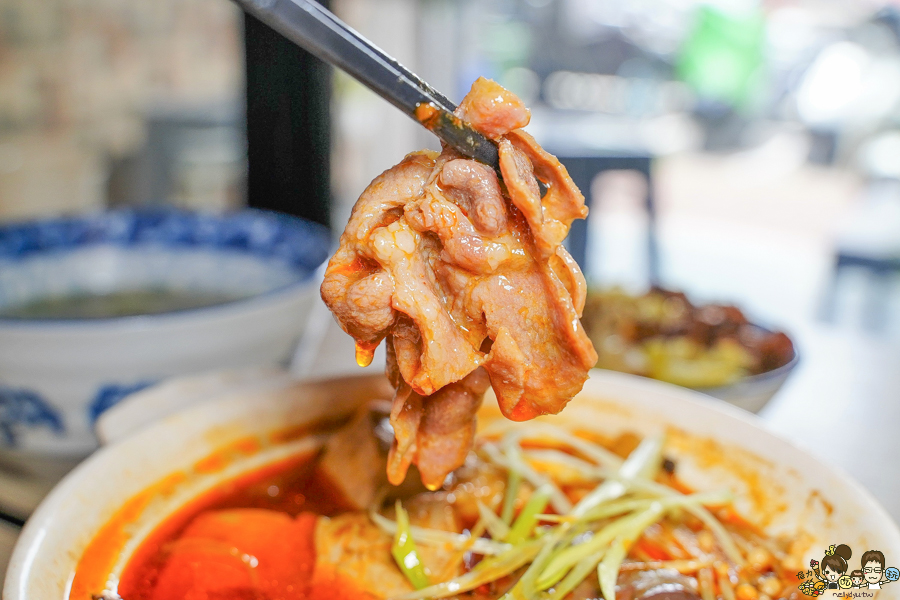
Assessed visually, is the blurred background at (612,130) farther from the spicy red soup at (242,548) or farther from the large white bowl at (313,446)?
the spicy red soup at (242,548)

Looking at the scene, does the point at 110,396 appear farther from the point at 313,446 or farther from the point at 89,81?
the point at 89,81

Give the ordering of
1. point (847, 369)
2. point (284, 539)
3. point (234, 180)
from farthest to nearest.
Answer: point (234, 180) → point (847, 369) → point (284, 539)

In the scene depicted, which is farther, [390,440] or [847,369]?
[847,369]

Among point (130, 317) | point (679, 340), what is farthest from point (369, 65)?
A: point (679, 340)

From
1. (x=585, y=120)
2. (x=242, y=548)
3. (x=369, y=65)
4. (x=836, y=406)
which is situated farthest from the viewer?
(x=585, y=120)

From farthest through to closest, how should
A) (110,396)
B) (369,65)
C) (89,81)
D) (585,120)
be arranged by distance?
(585,120) → (89,81) → (110,396) → (369,65)

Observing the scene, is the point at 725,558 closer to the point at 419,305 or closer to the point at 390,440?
the point at 390,440

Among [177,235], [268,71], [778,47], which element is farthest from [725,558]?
[778,47]
